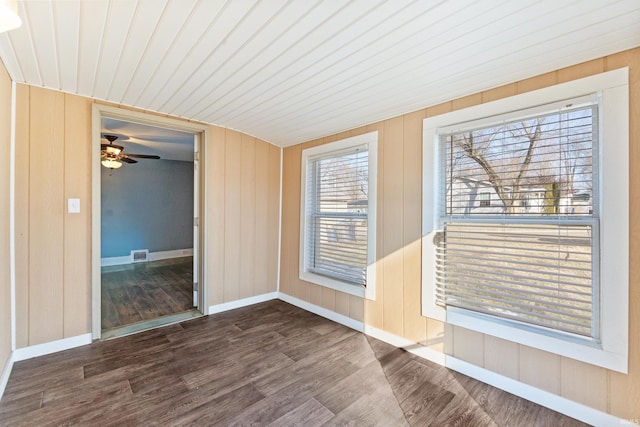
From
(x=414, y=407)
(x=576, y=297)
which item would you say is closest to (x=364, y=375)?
(x=414, y=407)

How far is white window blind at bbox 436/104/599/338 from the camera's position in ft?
5.68

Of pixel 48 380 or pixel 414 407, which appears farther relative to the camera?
pixel 48 380

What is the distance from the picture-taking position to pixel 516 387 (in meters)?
1.93

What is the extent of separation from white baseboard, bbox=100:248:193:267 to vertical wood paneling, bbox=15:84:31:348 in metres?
3.52

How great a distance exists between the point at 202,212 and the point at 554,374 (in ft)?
11.4

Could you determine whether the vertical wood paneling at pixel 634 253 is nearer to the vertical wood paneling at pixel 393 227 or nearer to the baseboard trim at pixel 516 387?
the baseboard trim at pixel 516 387

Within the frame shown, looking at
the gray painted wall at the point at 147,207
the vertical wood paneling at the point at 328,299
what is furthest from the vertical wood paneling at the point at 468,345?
the gray painted wall at the point at 147,207

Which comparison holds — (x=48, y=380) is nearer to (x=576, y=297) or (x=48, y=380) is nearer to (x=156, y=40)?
(x=156, y=40)

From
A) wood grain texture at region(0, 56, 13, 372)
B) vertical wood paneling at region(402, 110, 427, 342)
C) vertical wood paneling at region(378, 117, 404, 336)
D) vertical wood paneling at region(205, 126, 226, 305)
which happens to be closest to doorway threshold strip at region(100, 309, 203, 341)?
vertical wood paneling at region(205, 126, 226, 305)

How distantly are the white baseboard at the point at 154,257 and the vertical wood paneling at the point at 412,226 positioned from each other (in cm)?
573

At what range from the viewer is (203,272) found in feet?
10.8

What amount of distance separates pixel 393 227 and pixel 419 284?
570 millimetres

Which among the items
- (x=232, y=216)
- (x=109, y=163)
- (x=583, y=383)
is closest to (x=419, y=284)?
(x=583, y=383)

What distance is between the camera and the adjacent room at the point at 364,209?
1.56 m
